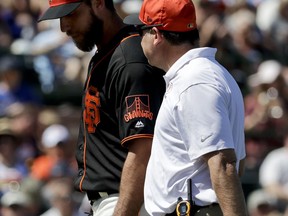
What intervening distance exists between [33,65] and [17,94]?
0.93 meters

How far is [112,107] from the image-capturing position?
4980 millimetres

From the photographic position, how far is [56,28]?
12422 mm

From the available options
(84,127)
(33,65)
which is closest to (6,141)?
(33,65)

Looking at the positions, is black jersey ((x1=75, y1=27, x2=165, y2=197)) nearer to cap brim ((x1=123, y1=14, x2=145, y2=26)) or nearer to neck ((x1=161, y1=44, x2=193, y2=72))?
cap brim ((x1=123, y1=14, x2=145, y2=26))

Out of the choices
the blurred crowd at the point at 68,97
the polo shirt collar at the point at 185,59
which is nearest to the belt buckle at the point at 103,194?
the polo shirt collar at the point at 185,59

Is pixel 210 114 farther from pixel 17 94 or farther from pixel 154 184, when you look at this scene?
pixel 17 94

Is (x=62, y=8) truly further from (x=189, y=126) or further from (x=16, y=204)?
(x=16, y=204)

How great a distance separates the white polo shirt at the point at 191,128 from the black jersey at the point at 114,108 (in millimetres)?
367

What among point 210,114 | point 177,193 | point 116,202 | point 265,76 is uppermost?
point 210,114

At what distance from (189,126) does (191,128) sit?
1 cm

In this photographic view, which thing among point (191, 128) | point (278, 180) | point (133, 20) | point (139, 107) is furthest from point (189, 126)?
point (278, 180)

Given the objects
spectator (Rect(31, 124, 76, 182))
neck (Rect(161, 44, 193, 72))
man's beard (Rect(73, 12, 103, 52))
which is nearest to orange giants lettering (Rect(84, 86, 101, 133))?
man's beard (Rect(73, 12, 103, 52))

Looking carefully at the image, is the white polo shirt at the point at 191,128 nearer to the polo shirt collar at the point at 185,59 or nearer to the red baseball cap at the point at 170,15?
the polo shirt collar at the point at 185,59

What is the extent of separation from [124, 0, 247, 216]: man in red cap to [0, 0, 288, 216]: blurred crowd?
4.72 metres
